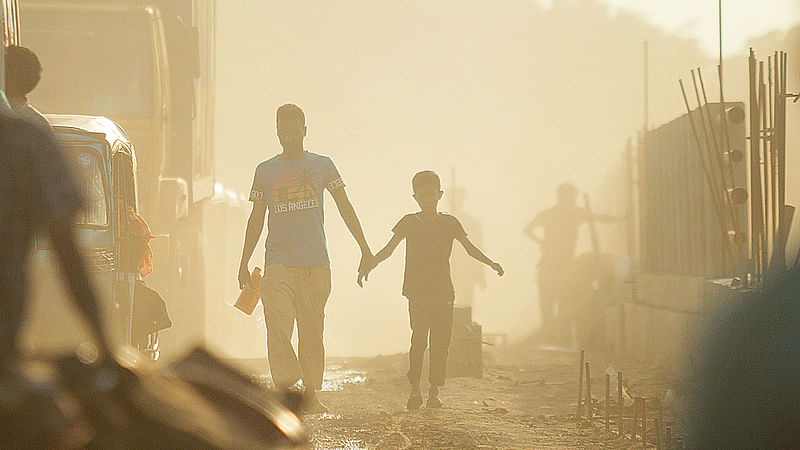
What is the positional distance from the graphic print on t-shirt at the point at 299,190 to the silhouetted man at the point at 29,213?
22.2 ft

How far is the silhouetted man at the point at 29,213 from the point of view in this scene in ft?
8.65

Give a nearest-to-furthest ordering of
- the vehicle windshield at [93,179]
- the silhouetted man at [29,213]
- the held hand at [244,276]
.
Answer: the silhouetted man at [29,213] → the vehicle windshield at [93,179] → the held hand at [244,276]

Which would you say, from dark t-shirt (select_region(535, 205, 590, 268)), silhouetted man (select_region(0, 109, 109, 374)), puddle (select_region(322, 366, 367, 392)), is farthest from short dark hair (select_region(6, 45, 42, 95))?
dark t-shirt (select_region(535, 205, 590, 268))

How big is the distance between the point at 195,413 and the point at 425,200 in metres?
7.94

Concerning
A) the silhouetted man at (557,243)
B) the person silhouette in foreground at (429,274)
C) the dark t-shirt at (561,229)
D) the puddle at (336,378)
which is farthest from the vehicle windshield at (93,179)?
the dark t-shirt at (561,229)

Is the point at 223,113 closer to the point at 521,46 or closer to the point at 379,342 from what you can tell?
the point at 521,46

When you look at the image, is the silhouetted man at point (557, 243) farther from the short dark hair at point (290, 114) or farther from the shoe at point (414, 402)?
the short dark hair at point (290, 114)

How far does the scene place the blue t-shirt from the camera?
9.52 m

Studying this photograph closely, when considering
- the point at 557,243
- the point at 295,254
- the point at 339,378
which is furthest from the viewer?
the point at 557,243

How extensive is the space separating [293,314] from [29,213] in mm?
6921

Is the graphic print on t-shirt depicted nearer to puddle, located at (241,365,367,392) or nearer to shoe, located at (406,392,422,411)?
shoe, located at (406,392,422,411)

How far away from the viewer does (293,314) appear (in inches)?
377

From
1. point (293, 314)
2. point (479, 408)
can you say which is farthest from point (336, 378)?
point (293, 314)

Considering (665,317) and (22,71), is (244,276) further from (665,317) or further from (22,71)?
(665,317)
